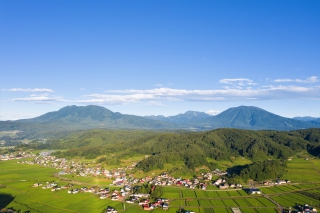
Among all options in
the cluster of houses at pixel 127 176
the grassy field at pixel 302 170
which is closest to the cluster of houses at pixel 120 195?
the cluster of houses at pixel 127 176

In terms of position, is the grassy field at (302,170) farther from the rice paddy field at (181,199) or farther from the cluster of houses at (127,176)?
the cluster of houses at (127,176)

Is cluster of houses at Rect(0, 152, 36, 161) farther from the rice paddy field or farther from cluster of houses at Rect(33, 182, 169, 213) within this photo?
cluster of houses at Rect(33, 182, 169, 213)

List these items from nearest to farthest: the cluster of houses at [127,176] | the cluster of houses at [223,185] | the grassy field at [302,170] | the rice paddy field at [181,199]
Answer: the rice paddy field at [181,199], the cluster of houses at [223,185], the cluster of houses at [127,176], the grassy field at [302,170]

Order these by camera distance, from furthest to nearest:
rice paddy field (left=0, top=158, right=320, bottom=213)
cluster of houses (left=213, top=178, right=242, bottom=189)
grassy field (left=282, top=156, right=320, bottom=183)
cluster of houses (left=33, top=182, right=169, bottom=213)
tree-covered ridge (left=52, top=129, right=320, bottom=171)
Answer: tree-covered ridge (left=52, top=129, right=320, bottom=171)
grassy field (left=282, top=156, right=320, bottom=183)
cluster of houses (left=213, top=178, right=242, bottom=189)
cluster of houses (left=33, top=182, right=169, bottom=213)
rice paddy field (left=0, top=158, right=320, bottom=213)

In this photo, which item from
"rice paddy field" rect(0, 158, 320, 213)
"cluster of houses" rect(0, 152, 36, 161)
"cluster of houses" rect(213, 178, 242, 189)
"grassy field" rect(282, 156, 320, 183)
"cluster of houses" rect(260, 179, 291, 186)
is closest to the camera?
"rice paddy field" rect(0, 158, 320, 213)

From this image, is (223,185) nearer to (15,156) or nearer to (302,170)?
(302,170)

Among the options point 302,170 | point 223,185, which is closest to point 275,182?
point 223,185

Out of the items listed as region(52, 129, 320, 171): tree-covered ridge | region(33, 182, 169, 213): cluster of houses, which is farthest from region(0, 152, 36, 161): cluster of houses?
region(33, 182, 169, 213): cluster of houses
